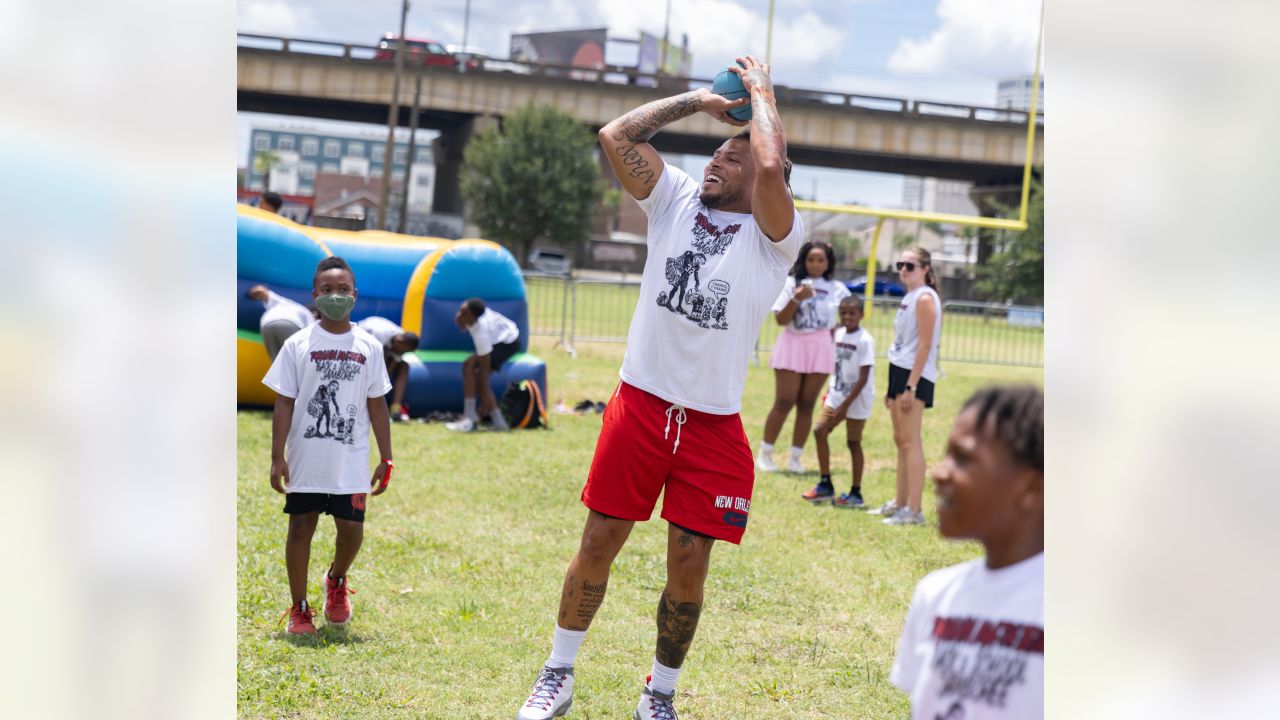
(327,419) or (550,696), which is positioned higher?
(327,419)

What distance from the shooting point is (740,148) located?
3.96 metres

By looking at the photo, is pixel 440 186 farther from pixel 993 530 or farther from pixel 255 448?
pixel 993 530

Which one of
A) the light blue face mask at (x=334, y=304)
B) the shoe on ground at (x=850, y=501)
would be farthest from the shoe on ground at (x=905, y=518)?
the light blue face mask at (x=334, y=304)

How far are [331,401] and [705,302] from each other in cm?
177

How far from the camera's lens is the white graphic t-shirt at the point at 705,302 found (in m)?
3.80

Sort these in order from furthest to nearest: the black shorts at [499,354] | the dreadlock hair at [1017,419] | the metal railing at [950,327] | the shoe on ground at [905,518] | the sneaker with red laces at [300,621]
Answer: the metal railing at [950,327] → the black shorts at [499,354] → the shoe on ground at [905,518] → the sneaker with red laces at [300,621] → the dreadlock hair at [1017,419]

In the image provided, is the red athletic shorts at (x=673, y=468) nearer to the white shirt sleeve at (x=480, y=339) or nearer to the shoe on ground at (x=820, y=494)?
the shoe on ground at (x=820, y=494)

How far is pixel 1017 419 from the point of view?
72.6 inches

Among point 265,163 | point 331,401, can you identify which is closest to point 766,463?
point 331,401

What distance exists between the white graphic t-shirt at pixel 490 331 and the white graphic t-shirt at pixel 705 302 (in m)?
7.25

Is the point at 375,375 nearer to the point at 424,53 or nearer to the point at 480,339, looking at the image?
the point at 480,339

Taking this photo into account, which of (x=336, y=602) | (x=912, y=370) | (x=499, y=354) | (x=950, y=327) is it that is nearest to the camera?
(x=336, y=602)

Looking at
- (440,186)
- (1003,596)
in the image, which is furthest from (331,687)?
(440,186)

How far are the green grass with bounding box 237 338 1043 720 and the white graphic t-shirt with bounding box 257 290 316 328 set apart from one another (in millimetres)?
1080
